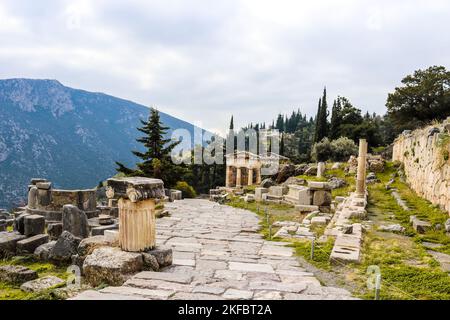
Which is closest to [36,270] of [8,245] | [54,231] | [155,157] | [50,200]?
[8,245]

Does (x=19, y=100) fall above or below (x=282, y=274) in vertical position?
above

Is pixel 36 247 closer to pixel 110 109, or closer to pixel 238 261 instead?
pixel 238 261

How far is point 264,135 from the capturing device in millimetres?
72438

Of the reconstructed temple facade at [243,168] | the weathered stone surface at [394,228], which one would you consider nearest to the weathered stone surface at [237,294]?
the weathered stone surface at [394,228]

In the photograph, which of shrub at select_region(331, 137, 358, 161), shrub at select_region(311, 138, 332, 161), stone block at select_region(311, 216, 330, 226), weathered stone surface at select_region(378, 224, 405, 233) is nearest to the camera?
weathered stone surface at select_region(378, 224, 405, 233)

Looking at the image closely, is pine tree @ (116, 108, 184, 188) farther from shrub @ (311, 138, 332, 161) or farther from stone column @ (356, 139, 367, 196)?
shrub @ (311, 138, 332, 161)

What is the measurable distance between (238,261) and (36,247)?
15.7 ft

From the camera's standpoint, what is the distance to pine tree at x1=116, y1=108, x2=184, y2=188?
26.4 metres

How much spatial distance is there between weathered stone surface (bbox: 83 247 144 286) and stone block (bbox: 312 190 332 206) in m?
10.7

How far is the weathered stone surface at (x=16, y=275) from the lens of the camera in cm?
597

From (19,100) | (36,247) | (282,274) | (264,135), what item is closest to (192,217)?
(36,247)

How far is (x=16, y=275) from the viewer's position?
599 centimetres

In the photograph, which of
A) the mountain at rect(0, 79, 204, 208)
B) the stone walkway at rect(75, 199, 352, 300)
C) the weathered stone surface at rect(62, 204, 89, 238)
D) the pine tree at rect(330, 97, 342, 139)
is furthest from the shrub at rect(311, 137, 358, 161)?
the mountain at rect(0, 79, 204, 208)

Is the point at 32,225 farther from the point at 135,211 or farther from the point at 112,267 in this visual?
the point at 112,267
